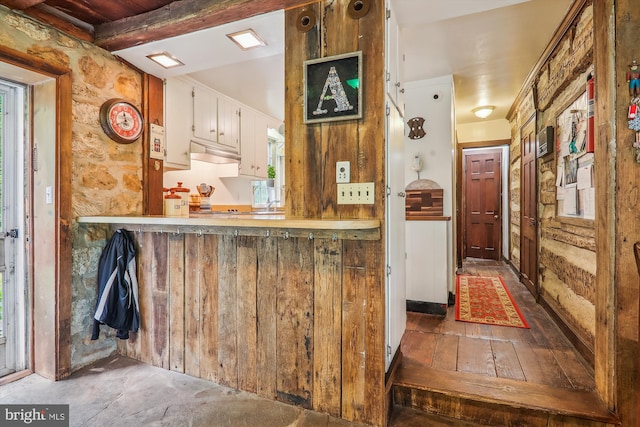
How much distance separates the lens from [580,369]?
6.66ft

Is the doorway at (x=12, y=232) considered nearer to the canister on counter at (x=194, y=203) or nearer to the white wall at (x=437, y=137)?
the canister on counter at (x=194, y=203)

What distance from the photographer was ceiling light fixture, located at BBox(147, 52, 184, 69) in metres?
2.35

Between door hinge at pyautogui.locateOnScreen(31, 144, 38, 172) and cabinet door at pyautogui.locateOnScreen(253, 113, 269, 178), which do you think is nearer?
door hinge at pyautogui.locateOnScreen(31, 144, 38, 172)

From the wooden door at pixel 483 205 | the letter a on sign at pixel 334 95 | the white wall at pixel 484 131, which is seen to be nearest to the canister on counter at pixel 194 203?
the letter a on sign at pixel 334 95

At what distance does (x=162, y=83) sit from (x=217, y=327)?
2090 millimetres

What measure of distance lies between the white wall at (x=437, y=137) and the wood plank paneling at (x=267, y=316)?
2139mm

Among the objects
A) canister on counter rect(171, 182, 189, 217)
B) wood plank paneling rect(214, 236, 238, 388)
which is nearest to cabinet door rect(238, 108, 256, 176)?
canister on counter rect(171, 182, 189, 217)

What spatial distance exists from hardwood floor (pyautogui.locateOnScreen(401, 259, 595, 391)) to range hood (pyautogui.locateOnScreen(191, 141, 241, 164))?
8.35 feet

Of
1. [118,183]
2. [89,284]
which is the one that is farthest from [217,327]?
[118,183]

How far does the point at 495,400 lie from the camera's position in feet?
5.50

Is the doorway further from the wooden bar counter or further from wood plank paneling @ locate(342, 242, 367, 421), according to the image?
wood plank paneling @ locate(342, 242, 367, 421)

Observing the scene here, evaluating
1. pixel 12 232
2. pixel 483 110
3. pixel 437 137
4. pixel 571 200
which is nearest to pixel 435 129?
pixel 437 137

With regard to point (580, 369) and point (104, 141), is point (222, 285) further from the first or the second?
point (580, 369)

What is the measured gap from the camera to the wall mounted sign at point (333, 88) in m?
1.70
